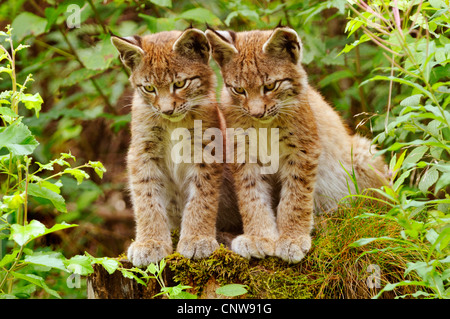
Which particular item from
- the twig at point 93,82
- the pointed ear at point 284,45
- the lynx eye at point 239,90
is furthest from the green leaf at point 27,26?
the pointed ear at point 284,45

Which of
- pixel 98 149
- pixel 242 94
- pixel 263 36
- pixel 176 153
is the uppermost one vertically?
pixel 263 36

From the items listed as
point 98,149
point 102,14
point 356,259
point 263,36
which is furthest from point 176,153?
point 98,149

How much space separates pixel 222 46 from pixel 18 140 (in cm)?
160

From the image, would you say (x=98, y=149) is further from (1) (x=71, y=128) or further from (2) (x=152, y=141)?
(2) (x=152, y=141)

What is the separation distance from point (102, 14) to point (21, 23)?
803mm

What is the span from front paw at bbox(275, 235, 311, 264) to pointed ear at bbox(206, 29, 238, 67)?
1366 mm

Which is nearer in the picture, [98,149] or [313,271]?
[313,271]

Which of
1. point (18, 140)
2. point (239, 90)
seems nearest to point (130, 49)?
point (239, 90)

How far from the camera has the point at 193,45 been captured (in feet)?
12.8

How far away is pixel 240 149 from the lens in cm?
396
